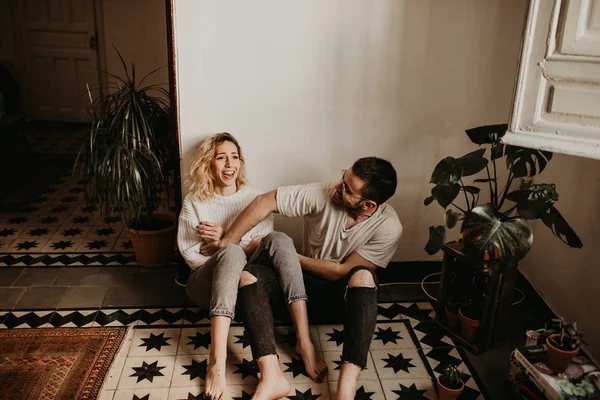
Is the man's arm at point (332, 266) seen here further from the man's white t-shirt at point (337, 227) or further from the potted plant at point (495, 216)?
the potted plant at point (495, 216)

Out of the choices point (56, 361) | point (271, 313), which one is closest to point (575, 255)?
point (271, 313)

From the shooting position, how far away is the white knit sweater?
100 inches

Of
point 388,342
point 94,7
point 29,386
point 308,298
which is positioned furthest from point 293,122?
point 94,7


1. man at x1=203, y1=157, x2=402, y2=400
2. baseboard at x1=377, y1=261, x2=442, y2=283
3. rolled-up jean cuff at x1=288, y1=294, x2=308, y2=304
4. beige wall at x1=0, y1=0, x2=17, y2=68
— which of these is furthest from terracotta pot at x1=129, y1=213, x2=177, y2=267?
beige wall at x1=0, y1=0, x2=17, y2=68

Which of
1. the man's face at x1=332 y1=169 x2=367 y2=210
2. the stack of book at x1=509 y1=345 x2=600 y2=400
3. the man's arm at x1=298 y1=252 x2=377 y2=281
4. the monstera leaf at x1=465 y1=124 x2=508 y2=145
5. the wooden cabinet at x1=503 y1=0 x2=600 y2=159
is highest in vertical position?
the wooden cabinet at x1=503 y1=0 x2=600 y2=159

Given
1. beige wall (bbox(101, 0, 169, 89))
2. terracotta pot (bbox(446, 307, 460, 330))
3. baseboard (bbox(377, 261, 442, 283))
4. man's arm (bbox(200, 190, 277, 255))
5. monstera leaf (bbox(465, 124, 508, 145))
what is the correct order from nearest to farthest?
monstera leaf (bbox(465, 124, 508, 145))
man's arm (bbox(200, 190, 277, 255))
terracotta pot (bbox(446, 307, 460, 330))
baseboard (bbox(377, 261, 442, 283))
beige wall (bbox(101, 0, 169, 89))

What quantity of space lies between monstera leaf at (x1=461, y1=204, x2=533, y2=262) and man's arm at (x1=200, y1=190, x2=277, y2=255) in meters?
0.87

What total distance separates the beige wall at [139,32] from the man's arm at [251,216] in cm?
357

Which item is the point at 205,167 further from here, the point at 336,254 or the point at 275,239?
the point at 336,254

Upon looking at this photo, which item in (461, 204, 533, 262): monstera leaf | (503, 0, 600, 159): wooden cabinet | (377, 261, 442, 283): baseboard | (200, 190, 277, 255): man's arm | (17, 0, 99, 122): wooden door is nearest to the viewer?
(503, 0, 600, 159): wooden cabinet

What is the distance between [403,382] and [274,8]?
1717 mm

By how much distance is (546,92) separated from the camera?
1707 mm

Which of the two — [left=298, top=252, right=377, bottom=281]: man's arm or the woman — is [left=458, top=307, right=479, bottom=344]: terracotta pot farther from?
the woman

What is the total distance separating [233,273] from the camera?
222cm
